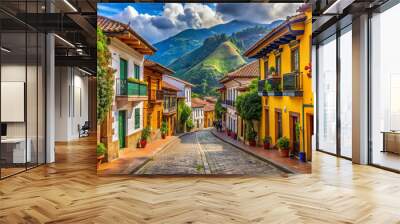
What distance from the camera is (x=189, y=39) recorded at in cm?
644

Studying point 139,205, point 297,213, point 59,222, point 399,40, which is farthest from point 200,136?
point 399,40

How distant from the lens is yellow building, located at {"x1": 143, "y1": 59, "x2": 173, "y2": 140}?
6.46m

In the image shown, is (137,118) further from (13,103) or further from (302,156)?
(302,156)

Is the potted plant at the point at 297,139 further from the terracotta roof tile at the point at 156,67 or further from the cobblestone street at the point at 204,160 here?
the terracotta roof tile at the point at 156,67

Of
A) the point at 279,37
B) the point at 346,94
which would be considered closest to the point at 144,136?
the point at 279,37

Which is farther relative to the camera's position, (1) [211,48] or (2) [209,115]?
(2) [209,115]

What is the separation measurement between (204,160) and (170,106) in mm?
1063

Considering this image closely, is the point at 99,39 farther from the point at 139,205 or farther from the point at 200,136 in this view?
the point at 139,205

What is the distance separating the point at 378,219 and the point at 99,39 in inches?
180

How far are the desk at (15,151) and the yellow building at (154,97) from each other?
2487 millimetres

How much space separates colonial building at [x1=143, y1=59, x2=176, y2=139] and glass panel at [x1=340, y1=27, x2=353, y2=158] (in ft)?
13.2

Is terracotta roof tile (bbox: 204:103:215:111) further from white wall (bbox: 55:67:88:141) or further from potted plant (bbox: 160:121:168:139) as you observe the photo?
white wall (bbox: 55:67:88:141)

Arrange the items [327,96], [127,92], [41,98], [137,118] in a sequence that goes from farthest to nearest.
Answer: [327,96] → [41,98] → [137,118] → [127,92]

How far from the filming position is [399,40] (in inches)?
265
